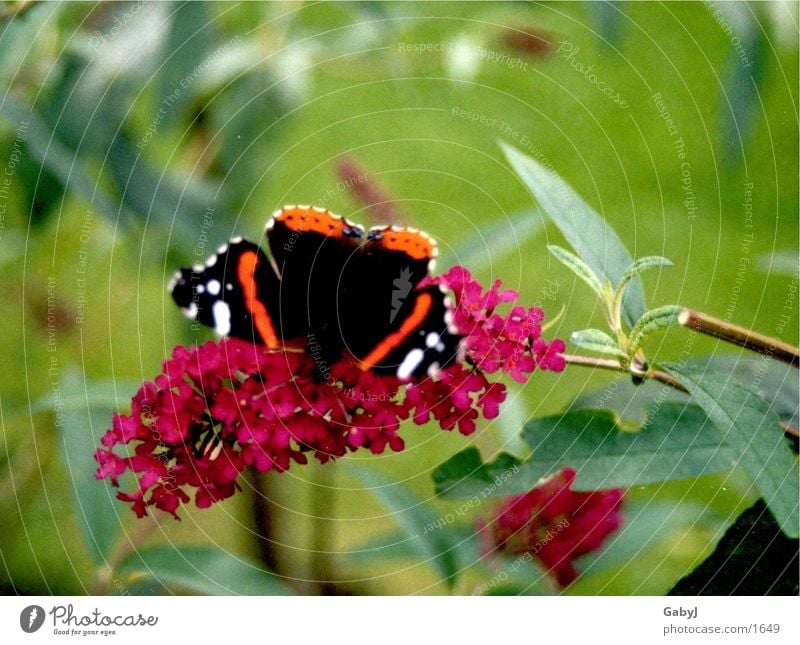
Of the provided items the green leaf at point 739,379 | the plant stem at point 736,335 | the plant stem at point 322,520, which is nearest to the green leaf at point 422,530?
the plant stem at point 322,520

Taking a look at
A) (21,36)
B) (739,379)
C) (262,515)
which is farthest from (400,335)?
(21,36)

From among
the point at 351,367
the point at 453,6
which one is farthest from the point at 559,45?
the point at 351,367

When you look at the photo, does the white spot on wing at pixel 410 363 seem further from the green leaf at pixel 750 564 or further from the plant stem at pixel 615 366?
the green leaf at pixel 750 564

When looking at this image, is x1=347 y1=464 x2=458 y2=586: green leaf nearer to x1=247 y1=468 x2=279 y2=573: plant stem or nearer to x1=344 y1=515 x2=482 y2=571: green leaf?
Answer: x1=344 y1=515 x2=482 y2=571: green leaf

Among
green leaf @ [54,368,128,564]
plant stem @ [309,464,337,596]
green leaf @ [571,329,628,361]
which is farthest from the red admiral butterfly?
plant stem @ [309,464,337,596]

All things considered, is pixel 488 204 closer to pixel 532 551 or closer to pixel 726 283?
pixel 726 283
